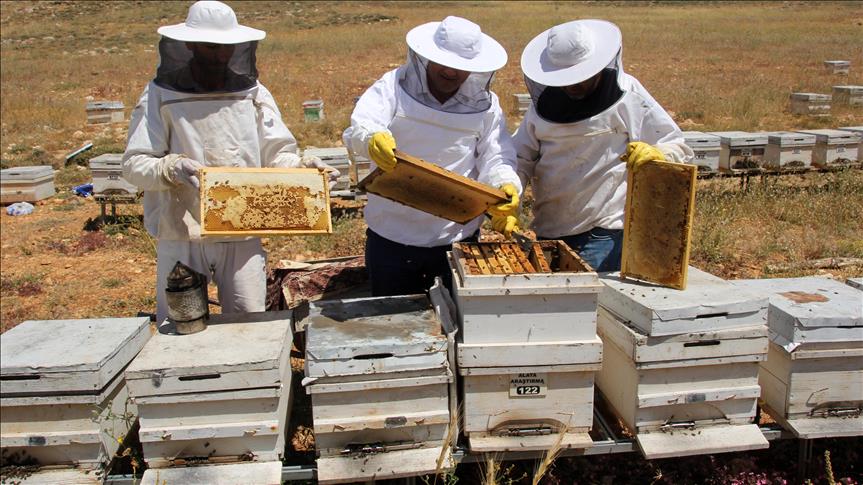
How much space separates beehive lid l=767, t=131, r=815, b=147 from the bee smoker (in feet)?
24.3

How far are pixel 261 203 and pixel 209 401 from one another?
3.03ft

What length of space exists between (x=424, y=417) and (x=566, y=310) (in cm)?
70

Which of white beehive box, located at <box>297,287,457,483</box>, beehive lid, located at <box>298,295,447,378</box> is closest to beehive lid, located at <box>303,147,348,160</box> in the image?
beehive lid, located at <box>298,295,447,378</box>

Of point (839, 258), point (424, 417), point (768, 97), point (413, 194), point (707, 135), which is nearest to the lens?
point (424, 417)

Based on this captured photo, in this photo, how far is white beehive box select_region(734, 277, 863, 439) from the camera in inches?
107

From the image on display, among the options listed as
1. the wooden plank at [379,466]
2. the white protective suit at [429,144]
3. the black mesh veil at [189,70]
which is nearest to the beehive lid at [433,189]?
the white protective suit at [429,144]

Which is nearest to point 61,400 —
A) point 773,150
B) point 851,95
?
point 773,150

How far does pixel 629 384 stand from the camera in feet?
8.96

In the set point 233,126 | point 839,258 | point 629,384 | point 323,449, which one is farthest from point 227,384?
point 839,258

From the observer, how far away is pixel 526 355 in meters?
2.54

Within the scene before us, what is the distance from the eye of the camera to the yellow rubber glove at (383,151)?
8.87ft

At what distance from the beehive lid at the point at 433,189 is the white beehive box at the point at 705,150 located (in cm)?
560

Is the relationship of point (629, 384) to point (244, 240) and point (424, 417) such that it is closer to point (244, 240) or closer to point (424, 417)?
point (424, 417)

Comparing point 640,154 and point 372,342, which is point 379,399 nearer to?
point 372,342
